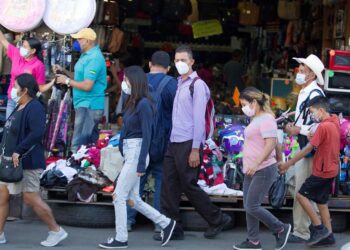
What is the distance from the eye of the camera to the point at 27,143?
7895 mm

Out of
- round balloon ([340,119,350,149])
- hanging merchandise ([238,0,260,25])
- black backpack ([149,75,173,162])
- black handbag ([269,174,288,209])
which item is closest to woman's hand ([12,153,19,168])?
black backpack ([149,75,173,162])

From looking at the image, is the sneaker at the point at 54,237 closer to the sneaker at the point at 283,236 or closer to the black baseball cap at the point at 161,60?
the black baseball cap at the point at 161,60

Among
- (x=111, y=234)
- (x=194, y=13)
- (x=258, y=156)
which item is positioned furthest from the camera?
(x=194, y=13)

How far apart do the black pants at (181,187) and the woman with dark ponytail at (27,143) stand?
4.03 ft

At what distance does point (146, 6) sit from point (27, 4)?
472 cm

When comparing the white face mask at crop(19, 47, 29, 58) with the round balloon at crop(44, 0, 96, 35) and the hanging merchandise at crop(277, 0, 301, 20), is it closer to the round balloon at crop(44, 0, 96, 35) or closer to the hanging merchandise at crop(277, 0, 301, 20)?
the round balloon at crop(44, 0, 96, 35)

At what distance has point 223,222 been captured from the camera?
341 inches

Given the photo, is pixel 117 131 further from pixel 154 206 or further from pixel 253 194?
pixel 253 194

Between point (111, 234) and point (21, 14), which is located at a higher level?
point (21, 14)

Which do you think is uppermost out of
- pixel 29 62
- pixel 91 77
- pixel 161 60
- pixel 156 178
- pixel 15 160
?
pixel 161 60

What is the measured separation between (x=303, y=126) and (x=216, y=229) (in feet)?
4.56

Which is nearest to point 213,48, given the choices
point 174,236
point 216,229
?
point 216,229

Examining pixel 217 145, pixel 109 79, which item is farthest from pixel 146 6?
pixel 217 145

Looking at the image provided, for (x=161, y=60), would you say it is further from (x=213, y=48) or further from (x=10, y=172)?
(x=213, y=48)
